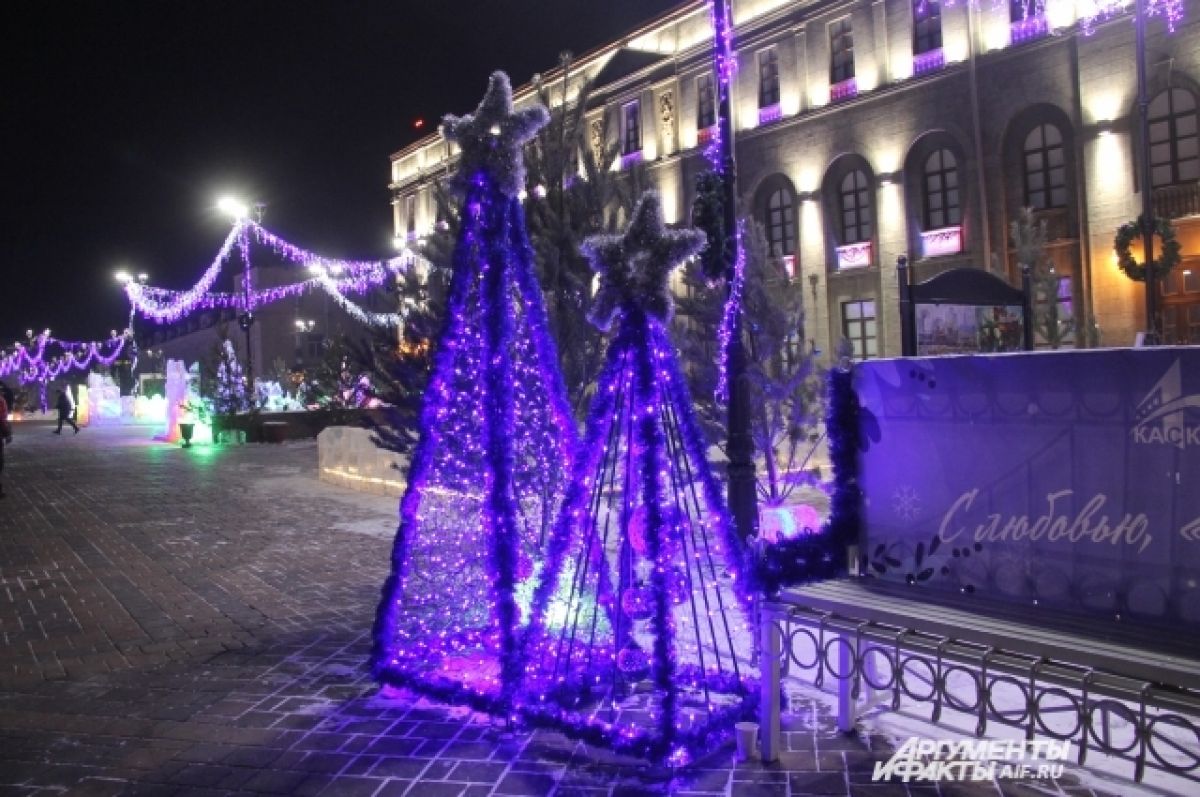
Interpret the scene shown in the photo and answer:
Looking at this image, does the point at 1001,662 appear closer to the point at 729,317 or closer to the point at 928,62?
the point at 729,317

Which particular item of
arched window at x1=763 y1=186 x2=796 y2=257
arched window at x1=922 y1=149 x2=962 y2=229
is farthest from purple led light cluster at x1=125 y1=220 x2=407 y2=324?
arched window at x1=922 y1=149 x2=962 y2=229

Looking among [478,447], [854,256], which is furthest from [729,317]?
[854,256]

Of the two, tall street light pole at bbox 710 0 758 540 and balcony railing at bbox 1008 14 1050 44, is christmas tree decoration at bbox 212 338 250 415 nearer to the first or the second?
tall street light pole at bbox 710 0 758 540

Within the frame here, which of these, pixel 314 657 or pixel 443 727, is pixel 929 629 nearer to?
pixel 443 727

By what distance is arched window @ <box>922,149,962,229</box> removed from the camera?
26484 millimetres

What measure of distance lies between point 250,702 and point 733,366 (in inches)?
218

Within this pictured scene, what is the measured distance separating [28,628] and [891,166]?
2601cm

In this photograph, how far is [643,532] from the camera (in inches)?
181

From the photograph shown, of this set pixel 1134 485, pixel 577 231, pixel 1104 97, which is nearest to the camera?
pixel 1134 485

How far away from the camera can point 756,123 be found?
104ft

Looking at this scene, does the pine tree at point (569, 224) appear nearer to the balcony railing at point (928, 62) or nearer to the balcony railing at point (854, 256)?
the balcony railing at point (928, 62)

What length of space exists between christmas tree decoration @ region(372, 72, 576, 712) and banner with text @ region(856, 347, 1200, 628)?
2.07 meters

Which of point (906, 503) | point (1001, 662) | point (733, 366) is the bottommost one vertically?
point (1001, 662)

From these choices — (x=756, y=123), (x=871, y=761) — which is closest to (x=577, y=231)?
(x=871, y=761)
